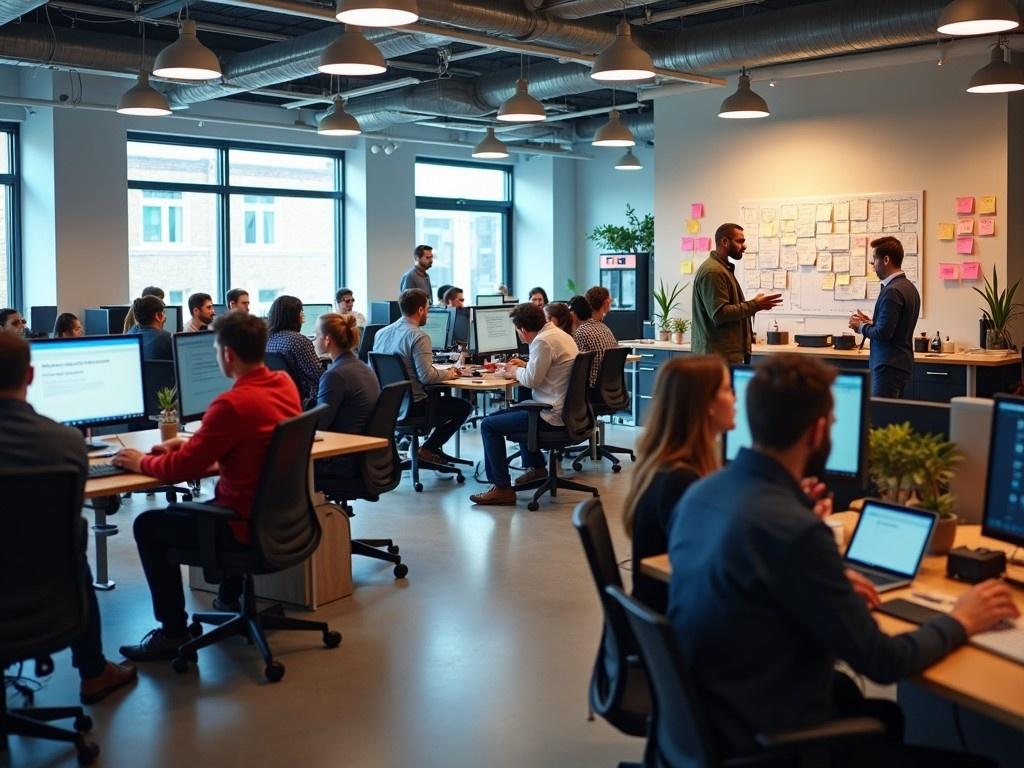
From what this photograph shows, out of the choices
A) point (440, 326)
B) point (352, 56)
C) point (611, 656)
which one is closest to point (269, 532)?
point (611, 656)

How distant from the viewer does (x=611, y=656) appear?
2.63 metres

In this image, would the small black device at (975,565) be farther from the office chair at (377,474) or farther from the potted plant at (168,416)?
the potted plant at (168,416)

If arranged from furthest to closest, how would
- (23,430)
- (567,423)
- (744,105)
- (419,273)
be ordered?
1. (419,273)
2. (744,105)
3. (567,423)
4. (23,430)

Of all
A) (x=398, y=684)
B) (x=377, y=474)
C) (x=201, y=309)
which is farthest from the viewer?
(x=201, y=309)

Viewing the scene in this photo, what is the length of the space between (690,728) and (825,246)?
25.2 ft

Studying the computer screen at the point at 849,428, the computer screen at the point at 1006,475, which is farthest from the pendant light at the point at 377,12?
the computer screen at the point at 1006,475

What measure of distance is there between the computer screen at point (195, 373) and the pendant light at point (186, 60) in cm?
208

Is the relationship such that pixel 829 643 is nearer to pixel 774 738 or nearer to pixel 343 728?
pixel 774 738

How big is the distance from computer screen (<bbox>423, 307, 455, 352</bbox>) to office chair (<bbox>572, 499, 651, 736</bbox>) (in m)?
6.75

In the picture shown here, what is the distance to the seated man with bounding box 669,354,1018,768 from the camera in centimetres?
190

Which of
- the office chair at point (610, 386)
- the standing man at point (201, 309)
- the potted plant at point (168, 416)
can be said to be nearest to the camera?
the potted plant at point (168, 416)

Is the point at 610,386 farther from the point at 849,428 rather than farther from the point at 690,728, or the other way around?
the point at 690,728

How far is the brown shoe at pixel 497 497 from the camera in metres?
6.87

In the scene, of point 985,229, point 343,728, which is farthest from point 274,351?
point 985,229
